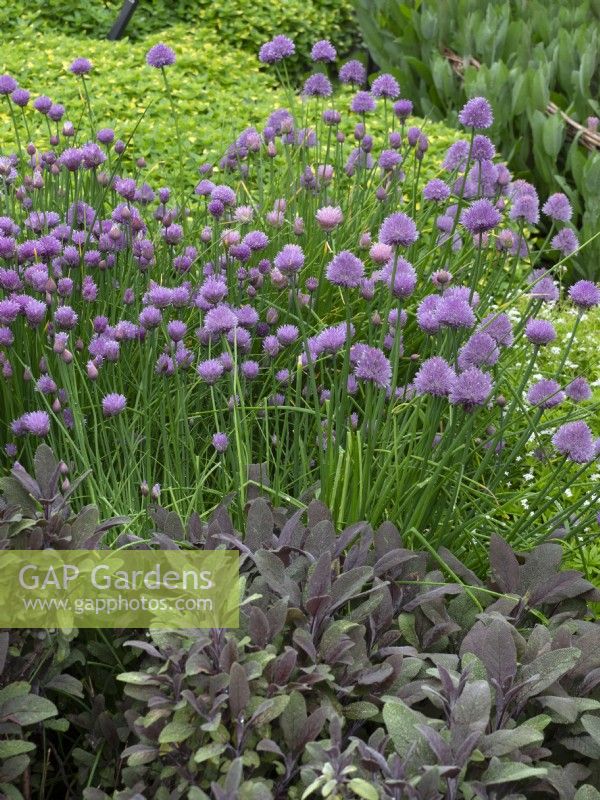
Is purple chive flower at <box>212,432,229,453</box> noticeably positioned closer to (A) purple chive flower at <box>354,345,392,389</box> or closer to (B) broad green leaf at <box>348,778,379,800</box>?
(A) purple chive flower at <box>354,345,392,389</box>

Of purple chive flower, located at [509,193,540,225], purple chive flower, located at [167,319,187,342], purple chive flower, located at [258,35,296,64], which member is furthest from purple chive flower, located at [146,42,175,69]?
purple chive flower, located at [509,193,540,225]

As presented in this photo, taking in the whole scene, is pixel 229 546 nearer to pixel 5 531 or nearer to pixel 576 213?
pixel 5 531

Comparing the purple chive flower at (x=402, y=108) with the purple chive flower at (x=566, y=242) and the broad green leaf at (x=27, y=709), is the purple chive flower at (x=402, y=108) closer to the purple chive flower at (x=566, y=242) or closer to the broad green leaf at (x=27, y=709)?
the purple chive flower at (x=566, y=242)

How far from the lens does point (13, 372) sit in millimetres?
2480

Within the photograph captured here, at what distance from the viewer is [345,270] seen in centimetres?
202

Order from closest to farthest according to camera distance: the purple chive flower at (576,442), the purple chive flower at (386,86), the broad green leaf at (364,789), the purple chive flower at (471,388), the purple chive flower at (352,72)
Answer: the broad green leaf at (364,789), the purple chive flower at (471,388), the purple chive flower at (576,442), the purple chive flower at (386,86), the purple chive flower at (352,72)

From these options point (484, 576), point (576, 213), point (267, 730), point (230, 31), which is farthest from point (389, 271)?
point (230, 31)

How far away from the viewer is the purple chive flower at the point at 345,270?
2.01 metres

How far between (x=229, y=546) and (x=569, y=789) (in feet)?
2.22

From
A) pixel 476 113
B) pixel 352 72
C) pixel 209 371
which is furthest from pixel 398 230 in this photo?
pixel 352 72

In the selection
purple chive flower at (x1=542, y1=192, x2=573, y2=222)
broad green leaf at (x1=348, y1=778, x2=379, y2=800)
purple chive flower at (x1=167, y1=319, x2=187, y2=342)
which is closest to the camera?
broad green leaf at (x1=348, y1=778, x2=379, y2=800)

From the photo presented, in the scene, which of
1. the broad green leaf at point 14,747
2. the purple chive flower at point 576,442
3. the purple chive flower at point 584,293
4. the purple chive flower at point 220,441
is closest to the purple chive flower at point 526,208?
the purple chive flower at point 584,293

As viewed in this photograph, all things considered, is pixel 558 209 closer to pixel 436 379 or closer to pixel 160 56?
pixel 436 379

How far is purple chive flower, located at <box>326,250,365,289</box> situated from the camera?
2.01 metres
